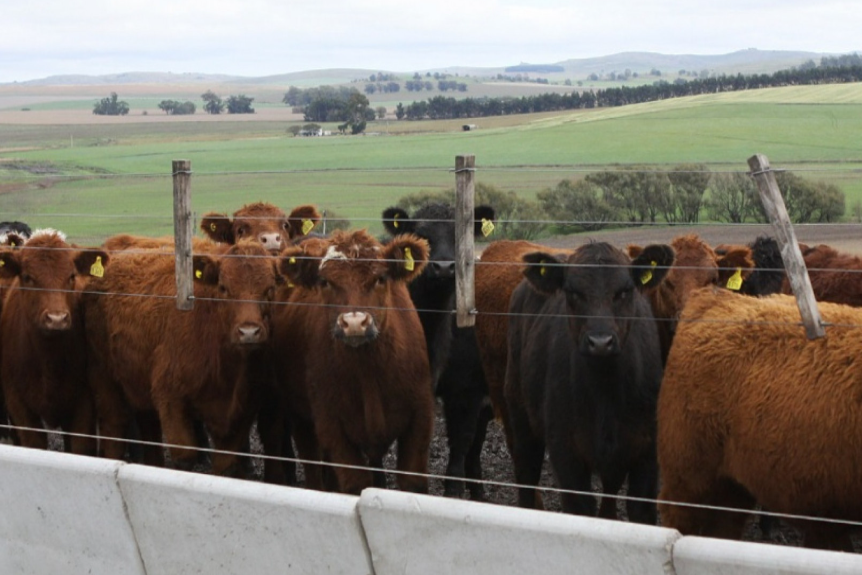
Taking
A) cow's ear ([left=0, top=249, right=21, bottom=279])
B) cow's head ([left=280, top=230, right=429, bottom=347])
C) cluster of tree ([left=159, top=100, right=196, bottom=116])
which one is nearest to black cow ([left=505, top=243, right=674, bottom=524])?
cow's head ([left=280, top=230, right=429, bottom=347])

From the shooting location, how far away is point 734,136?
6372 centimetres

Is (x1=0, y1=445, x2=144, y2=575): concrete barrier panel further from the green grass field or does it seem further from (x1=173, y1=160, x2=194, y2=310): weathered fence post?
the green grass field

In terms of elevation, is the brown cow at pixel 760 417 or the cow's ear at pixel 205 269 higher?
the cow's ear at pixel 205 269

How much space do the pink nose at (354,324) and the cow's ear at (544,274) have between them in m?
1.07

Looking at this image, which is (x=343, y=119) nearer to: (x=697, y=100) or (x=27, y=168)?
(x=697, y=100)

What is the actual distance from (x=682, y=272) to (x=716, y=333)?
2.36 metres

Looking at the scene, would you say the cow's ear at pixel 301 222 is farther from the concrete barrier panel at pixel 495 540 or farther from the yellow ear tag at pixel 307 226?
the concrete barrier panel at pixel 495 540

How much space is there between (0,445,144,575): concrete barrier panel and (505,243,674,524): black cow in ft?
9.06

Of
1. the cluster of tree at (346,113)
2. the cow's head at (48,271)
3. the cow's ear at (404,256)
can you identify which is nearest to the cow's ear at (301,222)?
the cow's head at (48,271)

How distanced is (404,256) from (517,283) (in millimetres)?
1635

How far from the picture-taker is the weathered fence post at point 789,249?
6.11 metres

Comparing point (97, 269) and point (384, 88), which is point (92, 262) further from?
point (384, 88)

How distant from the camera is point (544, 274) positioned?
25.6 feet

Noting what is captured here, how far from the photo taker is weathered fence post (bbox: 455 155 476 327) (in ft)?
25.5
